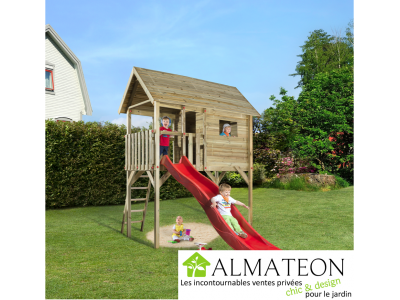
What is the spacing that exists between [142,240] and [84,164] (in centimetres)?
610

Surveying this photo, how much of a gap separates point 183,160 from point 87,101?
45.7 feet

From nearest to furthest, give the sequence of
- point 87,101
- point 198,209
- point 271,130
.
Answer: point 198,209, point 87,101, point 271,130

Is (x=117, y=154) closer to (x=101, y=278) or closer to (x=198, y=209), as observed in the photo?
(x=198, y=209)

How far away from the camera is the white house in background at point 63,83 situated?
18.4 metres

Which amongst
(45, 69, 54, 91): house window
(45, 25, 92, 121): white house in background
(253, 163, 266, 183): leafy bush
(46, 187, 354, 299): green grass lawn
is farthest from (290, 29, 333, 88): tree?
(45, 69, 54, 91): house window

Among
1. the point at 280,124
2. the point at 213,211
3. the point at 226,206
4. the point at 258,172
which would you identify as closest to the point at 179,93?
the point at 226,206

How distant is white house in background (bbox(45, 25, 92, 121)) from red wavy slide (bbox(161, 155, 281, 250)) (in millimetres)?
12662

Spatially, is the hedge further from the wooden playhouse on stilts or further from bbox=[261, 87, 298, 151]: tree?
bbox=[261, 87, 298, 151]: tree

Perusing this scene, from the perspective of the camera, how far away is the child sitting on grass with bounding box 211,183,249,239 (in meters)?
6.65

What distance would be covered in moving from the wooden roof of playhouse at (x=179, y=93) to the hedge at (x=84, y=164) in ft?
13.4

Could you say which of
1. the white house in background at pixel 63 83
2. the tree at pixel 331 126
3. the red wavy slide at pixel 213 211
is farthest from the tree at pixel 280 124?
the red wavy slide at pixel 213 211

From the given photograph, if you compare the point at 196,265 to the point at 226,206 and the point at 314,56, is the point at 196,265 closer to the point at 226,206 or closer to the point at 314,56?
the point at 226,206

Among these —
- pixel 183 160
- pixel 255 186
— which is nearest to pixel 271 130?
pixel 255 186

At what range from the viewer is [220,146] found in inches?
405
